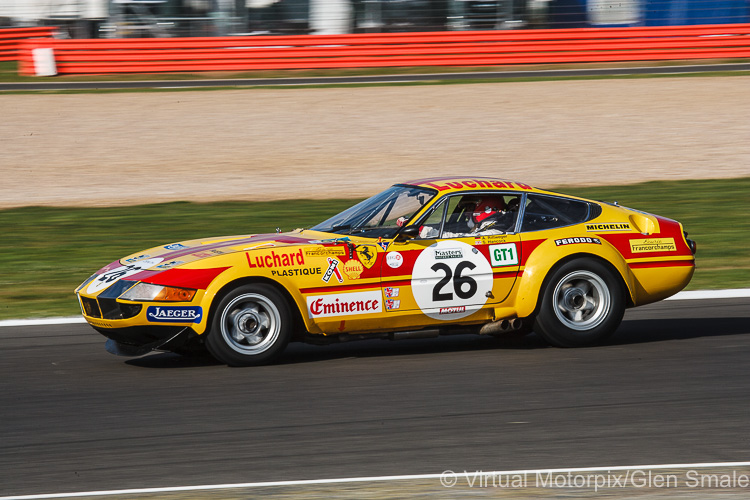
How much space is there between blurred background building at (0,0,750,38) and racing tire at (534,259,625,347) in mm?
23691

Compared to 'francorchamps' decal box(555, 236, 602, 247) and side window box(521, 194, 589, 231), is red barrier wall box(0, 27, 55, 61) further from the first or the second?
'francorchamps' decal box(555, 236, 602, 247)

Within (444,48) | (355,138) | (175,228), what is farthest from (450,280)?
→ (444,48)

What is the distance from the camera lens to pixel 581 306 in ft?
24.5

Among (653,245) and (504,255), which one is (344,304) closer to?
(504,255)

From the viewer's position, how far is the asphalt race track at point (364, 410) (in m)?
4.97

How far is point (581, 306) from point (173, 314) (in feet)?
9.98

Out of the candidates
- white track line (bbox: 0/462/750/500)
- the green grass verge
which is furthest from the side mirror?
the green grass verge

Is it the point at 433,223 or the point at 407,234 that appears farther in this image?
the point at 433,223

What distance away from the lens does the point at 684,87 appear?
2505 cm

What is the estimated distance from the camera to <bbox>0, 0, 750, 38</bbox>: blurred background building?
30016 mm

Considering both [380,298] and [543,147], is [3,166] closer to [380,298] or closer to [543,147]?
[543,147]

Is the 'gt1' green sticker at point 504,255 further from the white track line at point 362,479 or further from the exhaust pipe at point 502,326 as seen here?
the white track line at point 362,479

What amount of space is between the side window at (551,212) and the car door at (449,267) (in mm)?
201

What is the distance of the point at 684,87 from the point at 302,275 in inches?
808
